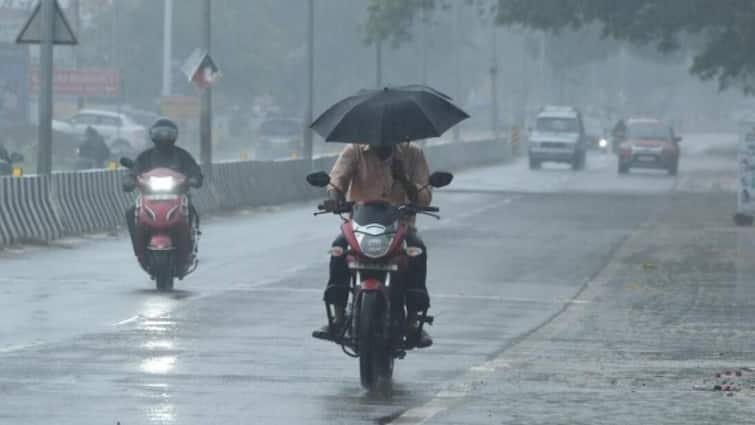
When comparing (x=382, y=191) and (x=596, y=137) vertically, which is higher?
(x=382, y=191)

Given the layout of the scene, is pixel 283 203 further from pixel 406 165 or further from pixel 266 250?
pixel 406 165

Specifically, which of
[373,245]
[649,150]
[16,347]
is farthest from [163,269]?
[649,150]

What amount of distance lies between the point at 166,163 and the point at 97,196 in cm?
990

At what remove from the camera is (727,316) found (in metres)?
17.4

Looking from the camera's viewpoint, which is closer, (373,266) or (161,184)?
(373,266)

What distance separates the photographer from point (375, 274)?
11.7 meters

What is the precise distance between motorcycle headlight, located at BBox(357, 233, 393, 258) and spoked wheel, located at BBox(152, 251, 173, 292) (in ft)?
25.2

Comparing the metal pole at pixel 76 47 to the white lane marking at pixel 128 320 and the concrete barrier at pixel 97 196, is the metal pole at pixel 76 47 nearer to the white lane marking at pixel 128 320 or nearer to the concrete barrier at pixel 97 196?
the concrete barrier at pixel 97 196

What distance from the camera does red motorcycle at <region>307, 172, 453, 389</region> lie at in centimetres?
1154

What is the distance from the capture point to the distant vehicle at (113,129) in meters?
61.3

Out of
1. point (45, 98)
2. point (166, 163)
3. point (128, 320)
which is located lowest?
point (128, 320)

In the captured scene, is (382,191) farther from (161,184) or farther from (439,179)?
(161,184)

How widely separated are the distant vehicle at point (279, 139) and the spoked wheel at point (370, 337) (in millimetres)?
64046

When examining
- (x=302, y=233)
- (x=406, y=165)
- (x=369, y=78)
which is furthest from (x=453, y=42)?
(x=406, y=165)
